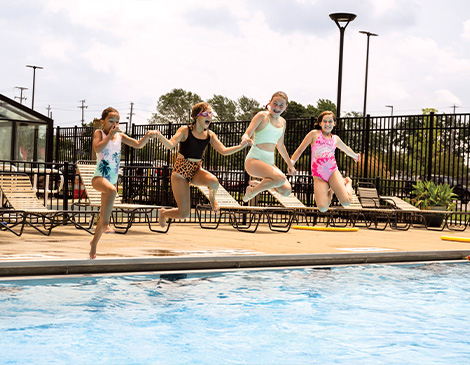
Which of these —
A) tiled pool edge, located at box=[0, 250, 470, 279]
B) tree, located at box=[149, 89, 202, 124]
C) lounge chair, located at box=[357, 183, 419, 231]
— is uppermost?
tree, located at box=[149, 89, 202, 124]

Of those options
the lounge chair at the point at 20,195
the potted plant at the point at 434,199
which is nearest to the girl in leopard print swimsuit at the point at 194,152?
the lounge chair at the point at 20,195

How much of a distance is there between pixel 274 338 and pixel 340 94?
1394 centimetres

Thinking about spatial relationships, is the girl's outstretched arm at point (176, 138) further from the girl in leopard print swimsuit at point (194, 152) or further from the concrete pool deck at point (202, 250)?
the concrete pool deck at point (202, 250)

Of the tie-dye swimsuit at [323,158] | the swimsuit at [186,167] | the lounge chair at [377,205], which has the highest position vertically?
the tie-dye swimsuit at [323,158]

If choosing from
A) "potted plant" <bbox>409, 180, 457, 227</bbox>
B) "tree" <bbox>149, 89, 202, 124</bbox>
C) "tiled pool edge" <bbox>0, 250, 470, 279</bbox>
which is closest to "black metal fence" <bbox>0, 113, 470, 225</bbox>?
"potted plant" <bbox>409, 180, 457, 227</bbox>

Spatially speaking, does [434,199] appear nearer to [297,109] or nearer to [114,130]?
[114,130]

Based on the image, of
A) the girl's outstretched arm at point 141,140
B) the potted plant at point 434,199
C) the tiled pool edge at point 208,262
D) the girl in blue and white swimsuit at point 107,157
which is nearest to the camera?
the girl's outstretched arm at point 141,140

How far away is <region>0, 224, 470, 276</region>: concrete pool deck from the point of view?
9.02 meters

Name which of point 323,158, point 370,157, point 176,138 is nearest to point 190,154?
point 176,138

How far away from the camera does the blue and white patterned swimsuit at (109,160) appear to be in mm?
8852

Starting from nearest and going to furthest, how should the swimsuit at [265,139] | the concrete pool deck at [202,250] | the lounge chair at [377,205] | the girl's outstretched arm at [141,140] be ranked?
the girl's outstretched arm at [141,140], the swimsuit at [265,139], the concrete pool deck at [202,250], the lounge chair at [377,205]

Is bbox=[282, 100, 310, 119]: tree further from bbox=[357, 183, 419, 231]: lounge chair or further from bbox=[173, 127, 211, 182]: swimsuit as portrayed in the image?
bbox=[173, 127, 211, 182]: swimsuit

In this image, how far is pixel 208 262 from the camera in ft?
31.9

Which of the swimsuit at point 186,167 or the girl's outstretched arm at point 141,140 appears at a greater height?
the girl's outstretched arm at point 141,140
